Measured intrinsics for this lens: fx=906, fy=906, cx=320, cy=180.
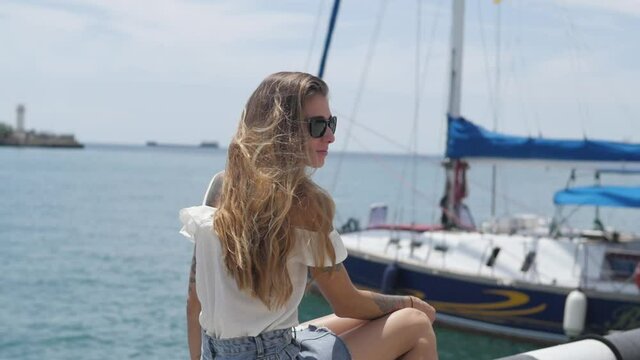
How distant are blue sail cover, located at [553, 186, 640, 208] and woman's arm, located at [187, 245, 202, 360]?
401 inches

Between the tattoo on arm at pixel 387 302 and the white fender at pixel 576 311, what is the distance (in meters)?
9.01

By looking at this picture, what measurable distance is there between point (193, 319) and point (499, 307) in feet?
32.9

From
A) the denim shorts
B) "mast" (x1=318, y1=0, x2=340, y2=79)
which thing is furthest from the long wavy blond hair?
"mast" (x1=318, y1=0, x2=340, y2=79)

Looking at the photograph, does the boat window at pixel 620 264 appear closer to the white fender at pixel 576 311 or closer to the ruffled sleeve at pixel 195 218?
the white fender at pixel 576 311

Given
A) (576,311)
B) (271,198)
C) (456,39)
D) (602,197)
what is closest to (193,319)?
(271,198)

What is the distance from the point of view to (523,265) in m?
12.7

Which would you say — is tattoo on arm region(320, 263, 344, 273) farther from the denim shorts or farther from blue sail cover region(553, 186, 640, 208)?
blue sail cover region(553, 186, 640, 208)

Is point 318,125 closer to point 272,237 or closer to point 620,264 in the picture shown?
point 272,237

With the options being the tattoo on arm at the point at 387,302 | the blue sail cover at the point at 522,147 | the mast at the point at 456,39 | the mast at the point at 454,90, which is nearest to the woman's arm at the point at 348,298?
the tattoo on arm at the point at 387,302

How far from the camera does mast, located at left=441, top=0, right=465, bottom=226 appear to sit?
1602cm

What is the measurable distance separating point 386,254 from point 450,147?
6.69 feet

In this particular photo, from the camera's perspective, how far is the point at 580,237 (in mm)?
13266

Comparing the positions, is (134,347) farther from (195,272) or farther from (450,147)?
(195,272)

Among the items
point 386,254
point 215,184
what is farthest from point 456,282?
point 215,184
